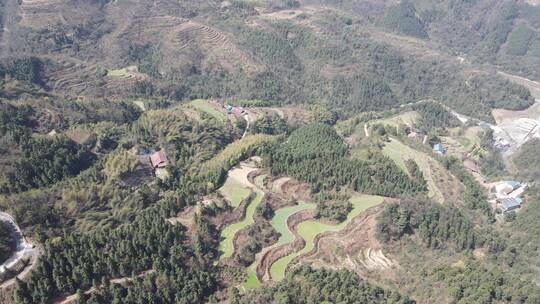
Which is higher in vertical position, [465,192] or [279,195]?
[279,195]

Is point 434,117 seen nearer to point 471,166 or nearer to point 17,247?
point 471,166

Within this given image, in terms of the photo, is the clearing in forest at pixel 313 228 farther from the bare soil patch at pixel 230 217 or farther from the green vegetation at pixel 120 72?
the green vegetation at pixel 120 72

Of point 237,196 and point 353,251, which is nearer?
point 353,251

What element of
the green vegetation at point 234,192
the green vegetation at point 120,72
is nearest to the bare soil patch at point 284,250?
the green vegetation at point 234,192

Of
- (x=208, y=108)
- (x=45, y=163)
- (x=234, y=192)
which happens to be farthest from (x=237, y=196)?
(x=208, y=108)

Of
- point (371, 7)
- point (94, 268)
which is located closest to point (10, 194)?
point (94, 268)

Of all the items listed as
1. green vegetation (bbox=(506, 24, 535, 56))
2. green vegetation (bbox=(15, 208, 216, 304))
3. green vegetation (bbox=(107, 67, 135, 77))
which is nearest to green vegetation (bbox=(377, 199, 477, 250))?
green vegetation (bbox=(15, 208, 216, 304))

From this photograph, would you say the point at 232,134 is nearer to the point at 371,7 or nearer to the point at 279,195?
the point at 279,195
